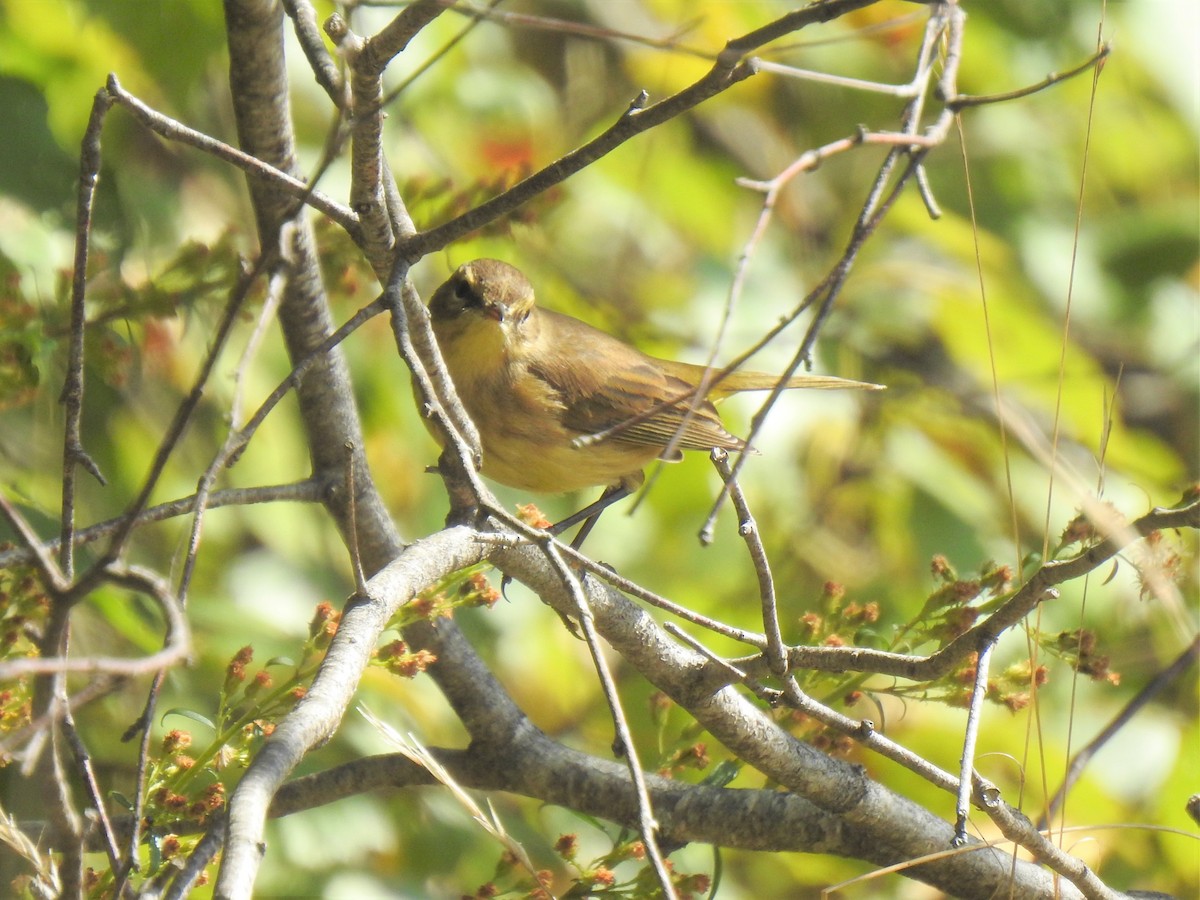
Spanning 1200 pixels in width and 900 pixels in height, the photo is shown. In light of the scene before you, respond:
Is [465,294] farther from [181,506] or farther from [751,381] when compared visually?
[181,506]

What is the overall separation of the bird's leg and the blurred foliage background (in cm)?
15

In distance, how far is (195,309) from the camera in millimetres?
2750

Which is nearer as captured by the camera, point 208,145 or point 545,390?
point 208,145

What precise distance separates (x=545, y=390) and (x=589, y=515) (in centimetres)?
41

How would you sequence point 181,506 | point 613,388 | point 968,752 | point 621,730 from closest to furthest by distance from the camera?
point 621,730 → point 968,752 → point 181,506 → point 613,388

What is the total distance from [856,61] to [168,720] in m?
3.92

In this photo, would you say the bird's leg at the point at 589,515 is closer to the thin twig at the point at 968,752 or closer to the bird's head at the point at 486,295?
the bird's head at the point at 486,295

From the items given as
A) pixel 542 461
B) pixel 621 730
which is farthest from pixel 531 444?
pixel 621 730

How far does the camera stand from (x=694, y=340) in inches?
172

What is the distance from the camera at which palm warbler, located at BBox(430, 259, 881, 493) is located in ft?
11.5

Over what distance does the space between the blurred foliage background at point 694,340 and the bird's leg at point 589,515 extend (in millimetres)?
151

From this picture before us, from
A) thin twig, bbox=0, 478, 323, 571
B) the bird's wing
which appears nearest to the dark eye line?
the bird's wing

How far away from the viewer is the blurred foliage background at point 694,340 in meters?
2.86

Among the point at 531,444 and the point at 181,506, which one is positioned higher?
the point at 531,444
